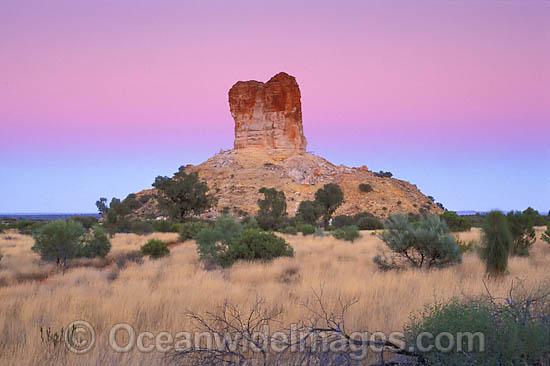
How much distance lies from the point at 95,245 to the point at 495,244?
526 inches

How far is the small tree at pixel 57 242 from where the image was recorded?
11.7 m

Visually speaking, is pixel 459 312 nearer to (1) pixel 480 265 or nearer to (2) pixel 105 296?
(2) pixel 105 296

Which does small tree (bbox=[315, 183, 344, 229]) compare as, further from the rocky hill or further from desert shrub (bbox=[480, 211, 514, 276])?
desert shrub (bbox=[480, 211, 514, 276])

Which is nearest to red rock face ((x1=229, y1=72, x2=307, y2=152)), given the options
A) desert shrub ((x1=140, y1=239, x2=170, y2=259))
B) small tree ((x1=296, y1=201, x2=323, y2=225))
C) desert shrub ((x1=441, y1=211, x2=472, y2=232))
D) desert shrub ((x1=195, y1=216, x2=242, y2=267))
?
small tree ((x1=296, y1=201, x2=323, y2=225))

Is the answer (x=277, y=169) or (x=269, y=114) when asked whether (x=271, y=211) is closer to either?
(x=277, y=169)

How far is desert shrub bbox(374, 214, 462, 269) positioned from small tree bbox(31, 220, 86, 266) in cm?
1029

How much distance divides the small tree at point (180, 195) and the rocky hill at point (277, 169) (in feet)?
61.8

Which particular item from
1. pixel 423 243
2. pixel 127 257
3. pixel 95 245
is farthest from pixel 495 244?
pixel 95 245

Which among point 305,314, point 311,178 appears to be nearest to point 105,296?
point 305,314

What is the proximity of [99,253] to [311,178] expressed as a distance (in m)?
60.7

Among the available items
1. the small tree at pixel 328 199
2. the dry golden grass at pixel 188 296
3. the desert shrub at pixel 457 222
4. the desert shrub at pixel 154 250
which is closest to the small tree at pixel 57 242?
the dry golden grass at pixel 188 296

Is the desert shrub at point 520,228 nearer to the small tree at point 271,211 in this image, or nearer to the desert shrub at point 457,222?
the desert shrub at point 457,222

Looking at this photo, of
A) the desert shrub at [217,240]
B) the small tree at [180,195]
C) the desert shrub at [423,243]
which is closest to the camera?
the desert shrub at [423,243]

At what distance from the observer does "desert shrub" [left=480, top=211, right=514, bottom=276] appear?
823 cm
